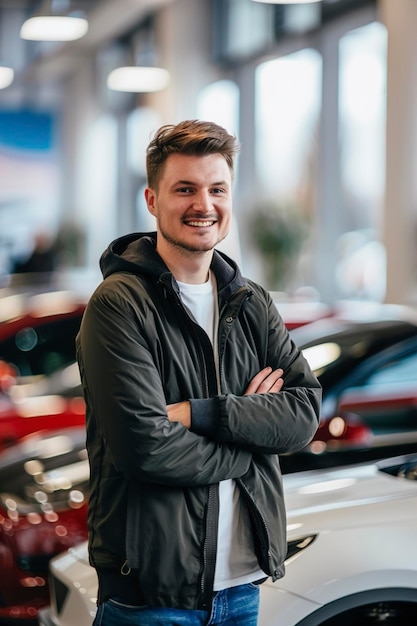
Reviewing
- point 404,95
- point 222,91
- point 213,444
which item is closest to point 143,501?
point 213,444

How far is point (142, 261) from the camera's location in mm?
2279

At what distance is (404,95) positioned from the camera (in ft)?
33.9

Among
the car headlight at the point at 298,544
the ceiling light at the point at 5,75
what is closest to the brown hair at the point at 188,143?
the car headlight at the point at 298,544

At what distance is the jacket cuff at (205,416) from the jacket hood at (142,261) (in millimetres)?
275

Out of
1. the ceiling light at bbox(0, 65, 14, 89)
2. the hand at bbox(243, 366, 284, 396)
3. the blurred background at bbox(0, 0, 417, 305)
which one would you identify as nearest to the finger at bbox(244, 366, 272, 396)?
the hand at bbox(243, 366, 284, 396)

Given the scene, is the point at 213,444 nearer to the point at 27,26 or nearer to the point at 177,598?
the point at 177,598

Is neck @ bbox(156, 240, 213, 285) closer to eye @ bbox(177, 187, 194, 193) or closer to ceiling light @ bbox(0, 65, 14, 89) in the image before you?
eye @ bbox(177, 187, 194, 193)

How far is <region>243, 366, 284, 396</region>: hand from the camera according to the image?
7.62 ft

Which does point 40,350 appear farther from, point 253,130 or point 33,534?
point 253,130

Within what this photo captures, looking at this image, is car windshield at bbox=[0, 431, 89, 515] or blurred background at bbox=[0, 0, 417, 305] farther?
blurred background at bbox=[0, 0, 417, 305]

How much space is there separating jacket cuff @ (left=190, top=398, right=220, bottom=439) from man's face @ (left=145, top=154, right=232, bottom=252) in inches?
12.7

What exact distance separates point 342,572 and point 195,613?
659 millimetres

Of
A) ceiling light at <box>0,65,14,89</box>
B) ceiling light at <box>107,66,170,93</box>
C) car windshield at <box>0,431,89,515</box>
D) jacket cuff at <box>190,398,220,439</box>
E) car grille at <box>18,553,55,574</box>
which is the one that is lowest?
car grille at <box>18,553,55,574</box>

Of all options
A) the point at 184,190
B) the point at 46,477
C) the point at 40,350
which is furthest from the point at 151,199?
the point at 40,350
